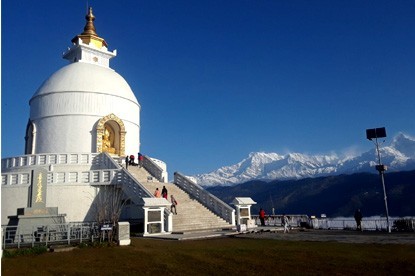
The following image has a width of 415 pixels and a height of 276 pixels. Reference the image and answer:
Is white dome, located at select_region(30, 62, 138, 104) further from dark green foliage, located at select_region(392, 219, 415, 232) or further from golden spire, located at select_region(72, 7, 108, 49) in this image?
dark green foliage, located at select_region(392, 219, 415, 232)

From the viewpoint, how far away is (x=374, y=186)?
135500 mm

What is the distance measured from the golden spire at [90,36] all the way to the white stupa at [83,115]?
17.3 feet

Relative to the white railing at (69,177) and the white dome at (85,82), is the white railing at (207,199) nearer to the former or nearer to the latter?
the white railing at (69,177)

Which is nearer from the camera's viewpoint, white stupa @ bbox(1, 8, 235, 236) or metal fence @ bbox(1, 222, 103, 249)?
metal fence @ bbox(1, 222, 103, 249)

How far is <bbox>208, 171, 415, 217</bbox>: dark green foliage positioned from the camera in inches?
4729

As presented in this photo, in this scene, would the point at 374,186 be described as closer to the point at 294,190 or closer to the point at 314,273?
the point at 294,190

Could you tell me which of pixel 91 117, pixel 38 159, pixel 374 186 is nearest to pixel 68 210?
pixel 38 159

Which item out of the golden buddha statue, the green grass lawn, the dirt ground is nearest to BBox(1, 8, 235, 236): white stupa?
the golden buddha statue

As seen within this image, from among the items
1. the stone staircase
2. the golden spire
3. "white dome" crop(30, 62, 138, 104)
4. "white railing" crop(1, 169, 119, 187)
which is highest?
the golden spire

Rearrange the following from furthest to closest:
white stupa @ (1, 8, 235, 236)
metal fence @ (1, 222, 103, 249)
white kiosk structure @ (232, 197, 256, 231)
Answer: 1. white kiosk structure @ (232, 197, 256, 231)
2. white stupa @ (1, 8, 235, 236)
3. metal fence @ (1, 222, 103, 249)

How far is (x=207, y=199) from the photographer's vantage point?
984 inches

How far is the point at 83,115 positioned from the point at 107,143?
125 inches

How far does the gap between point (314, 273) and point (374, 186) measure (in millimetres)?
138772

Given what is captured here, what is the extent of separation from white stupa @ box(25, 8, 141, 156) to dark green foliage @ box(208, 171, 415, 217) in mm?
83393
